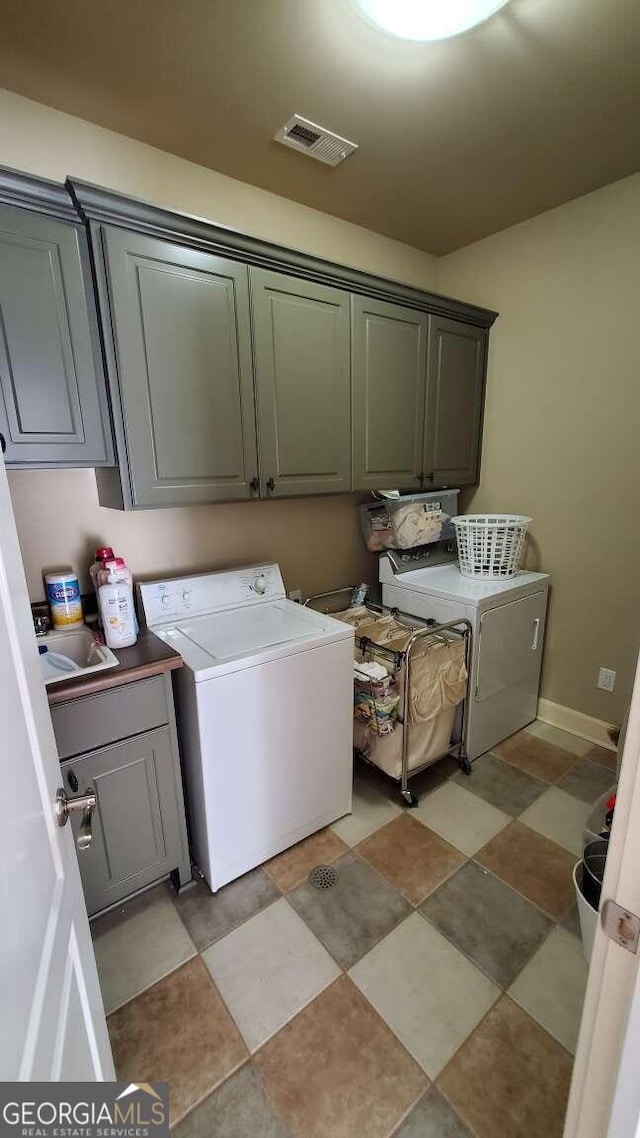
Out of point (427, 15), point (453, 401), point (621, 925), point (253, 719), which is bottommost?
point (253, 719)

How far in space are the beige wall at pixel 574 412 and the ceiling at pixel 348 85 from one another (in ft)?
0.99

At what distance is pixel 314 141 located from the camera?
1.68 m

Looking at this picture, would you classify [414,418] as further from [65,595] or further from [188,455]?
[65,595]

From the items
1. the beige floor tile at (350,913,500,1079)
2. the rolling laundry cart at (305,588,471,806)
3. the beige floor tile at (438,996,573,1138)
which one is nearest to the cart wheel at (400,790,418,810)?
the rolling laundry cart at (305,588,471,806)

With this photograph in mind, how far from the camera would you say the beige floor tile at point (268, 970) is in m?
1.23

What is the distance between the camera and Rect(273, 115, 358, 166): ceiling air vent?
5.24 ft

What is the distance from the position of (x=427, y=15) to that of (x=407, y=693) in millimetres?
2040

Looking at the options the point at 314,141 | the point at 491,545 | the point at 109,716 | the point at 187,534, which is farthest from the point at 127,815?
the point at 314,141

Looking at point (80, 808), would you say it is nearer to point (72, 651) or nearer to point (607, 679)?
point (72, 651)

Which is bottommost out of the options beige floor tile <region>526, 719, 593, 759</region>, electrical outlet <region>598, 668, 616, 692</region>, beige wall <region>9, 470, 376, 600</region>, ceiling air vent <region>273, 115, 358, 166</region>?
beige floor tile <region>526, 719, 593, 759</region>

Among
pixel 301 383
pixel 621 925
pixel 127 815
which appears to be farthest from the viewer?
pixel 301 383

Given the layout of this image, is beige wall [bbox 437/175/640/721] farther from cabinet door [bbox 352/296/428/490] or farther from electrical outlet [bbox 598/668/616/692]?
cabinet door [bbox 352/296/428/490]

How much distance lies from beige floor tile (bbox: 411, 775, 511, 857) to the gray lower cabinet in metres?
1.02

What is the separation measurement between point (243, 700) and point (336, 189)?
216 centimetres
